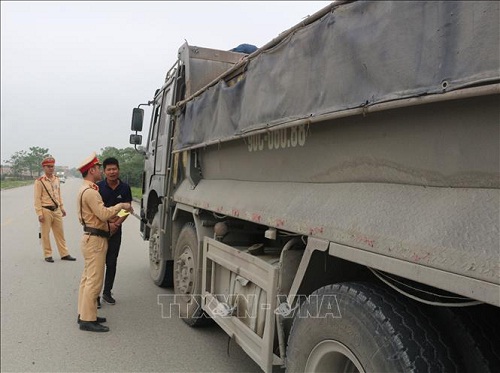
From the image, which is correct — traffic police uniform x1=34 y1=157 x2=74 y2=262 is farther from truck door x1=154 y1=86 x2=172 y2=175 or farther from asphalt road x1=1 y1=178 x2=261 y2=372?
truck door x1=154 y1=86 x2=172 y2=175

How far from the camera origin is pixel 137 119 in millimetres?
6297

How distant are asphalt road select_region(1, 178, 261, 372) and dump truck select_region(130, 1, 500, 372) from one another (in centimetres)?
88

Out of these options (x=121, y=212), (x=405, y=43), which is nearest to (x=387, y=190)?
(x=405, y=43)

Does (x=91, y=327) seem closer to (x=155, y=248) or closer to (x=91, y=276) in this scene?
(x=91, y=276)

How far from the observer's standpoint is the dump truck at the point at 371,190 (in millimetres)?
1335

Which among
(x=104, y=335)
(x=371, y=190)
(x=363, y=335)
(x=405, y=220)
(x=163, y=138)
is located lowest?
(x=104, y=335)

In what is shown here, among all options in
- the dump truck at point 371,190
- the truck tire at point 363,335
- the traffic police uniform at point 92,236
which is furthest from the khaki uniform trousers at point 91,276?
the truck tire at point 363,335

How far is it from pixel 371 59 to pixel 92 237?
144 inches

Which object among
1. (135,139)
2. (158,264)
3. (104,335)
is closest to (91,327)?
(104,335)

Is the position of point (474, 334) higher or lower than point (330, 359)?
higher

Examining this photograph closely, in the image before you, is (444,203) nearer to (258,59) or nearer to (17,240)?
(258,59)

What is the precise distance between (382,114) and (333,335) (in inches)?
39.7

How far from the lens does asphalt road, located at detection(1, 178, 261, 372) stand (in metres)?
3.58

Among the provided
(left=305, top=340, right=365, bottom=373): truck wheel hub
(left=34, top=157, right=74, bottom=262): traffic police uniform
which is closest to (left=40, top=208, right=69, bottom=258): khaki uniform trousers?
(left=34, top=157, right=74, bottom=262): traffic police uniform
